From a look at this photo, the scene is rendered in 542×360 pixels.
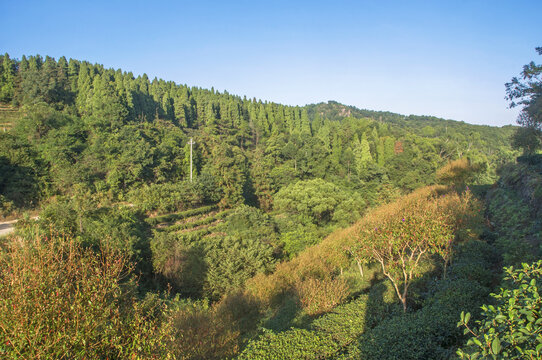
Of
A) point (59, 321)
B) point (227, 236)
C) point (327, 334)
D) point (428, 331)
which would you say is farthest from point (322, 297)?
point (227, 236)

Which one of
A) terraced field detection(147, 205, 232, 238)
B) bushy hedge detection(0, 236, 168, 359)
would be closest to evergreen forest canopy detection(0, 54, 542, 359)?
bushy hedge detection(0, 236, 168, 359)

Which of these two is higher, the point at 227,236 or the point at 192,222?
the point at 227,236

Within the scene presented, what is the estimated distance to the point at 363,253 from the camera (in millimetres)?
7781

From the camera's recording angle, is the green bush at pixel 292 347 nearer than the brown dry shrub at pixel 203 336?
Yes

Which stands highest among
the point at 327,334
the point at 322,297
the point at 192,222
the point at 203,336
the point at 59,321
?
the point at 59,321

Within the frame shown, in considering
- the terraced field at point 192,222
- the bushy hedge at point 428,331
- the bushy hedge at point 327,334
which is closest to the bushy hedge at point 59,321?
the bushy hedge at point 327,334

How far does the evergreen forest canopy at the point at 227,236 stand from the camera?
451 cm

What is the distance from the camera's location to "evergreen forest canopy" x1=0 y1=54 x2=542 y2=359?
4512mm

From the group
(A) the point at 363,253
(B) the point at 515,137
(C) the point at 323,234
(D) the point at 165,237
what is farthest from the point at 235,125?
(A) the point at 363,253

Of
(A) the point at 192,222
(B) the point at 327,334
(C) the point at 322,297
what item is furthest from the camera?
(A) the point at 192,222

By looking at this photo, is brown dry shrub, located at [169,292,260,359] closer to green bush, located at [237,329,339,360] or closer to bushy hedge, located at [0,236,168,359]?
green bush, located at [237,329,339,360]

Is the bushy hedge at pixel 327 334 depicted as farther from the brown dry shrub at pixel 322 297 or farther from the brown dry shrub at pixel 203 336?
the brown dry shrub at pixel 203 336

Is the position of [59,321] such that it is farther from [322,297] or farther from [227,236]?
[227,236]

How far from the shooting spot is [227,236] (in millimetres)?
19703
